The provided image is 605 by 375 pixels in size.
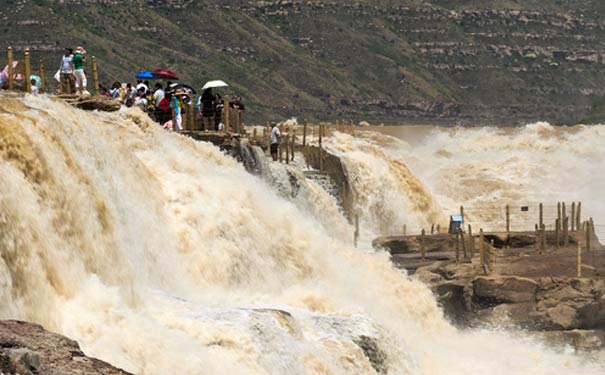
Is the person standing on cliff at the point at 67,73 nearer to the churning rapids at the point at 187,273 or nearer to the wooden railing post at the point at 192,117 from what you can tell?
the churning rapids at the point at 187,273

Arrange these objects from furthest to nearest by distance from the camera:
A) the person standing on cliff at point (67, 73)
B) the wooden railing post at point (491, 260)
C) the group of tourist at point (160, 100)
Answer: the group of tourist at point (160, 100)
the wooden railing post at point (491, 260)
the person standing on cliff at point (67, 73)

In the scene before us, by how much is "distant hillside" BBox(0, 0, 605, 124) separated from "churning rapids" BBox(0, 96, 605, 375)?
83108 mm

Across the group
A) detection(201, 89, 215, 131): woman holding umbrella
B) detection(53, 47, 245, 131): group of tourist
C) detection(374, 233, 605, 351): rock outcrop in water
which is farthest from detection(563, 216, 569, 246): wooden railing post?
detection(201, 89, 215, 131): woman holding umbrella

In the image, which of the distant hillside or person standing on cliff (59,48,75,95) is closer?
person standing on cliff (59,48,75,95)

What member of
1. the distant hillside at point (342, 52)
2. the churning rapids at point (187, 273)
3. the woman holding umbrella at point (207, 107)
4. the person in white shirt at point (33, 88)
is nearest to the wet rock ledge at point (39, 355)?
the churning rapids at point (187, 273)

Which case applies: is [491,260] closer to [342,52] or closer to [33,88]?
[33,88]

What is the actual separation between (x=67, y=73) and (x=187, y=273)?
8.70 m

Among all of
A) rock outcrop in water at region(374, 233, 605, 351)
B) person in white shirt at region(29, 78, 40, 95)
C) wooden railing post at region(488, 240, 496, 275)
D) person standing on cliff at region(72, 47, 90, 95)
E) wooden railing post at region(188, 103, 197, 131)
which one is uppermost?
person standing on cliff at region(72, 47, 90, 95)

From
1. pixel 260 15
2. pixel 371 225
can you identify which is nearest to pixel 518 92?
pixel 260 15

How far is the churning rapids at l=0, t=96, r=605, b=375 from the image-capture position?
22453mm

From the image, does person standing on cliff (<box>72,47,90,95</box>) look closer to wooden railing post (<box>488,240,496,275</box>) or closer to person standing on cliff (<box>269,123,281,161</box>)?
wooden railing post (<box>488,240,496,275</box>)

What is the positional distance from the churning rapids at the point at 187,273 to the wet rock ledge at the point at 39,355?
1856 mm

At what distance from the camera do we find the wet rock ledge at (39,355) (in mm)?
17516

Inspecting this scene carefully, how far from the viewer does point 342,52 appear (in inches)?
6934
